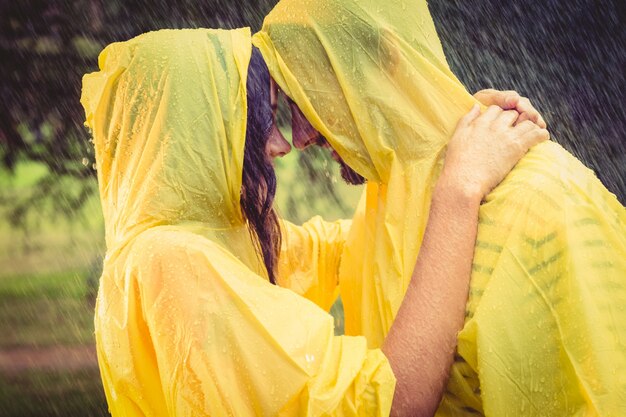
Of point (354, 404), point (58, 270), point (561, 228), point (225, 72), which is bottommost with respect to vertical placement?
point (58, 270)

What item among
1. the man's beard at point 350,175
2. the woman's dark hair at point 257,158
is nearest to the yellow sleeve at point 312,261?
the woman's dark hair at point 257,158

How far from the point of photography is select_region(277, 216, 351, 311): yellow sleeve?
7.20 feet

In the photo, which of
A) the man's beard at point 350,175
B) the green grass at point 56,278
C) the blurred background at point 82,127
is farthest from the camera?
the green grass at point 56,278

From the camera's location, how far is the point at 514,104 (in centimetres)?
177

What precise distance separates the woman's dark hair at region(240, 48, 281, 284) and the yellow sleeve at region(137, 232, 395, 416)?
1.12 ft

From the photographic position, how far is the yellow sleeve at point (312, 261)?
7.20 ft

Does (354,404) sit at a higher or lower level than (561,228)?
lower

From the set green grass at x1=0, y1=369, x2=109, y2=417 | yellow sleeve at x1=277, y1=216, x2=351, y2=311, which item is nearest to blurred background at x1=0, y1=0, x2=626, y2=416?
green grass at x1=0, y1=369, x2=109, y2=417

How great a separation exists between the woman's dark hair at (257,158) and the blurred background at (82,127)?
7.10ft

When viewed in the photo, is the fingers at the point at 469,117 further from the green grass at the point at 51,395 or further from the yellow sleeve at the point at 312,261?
the green grass at the point at 51,395

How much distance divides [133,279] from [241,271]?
217 millimetres

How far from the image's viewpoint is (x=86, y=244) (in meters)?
5.11

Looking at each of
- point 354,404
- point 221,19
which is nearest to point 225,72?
point 354,404

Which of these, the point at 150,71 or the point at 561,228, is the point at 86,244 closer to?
the point at 150,71
